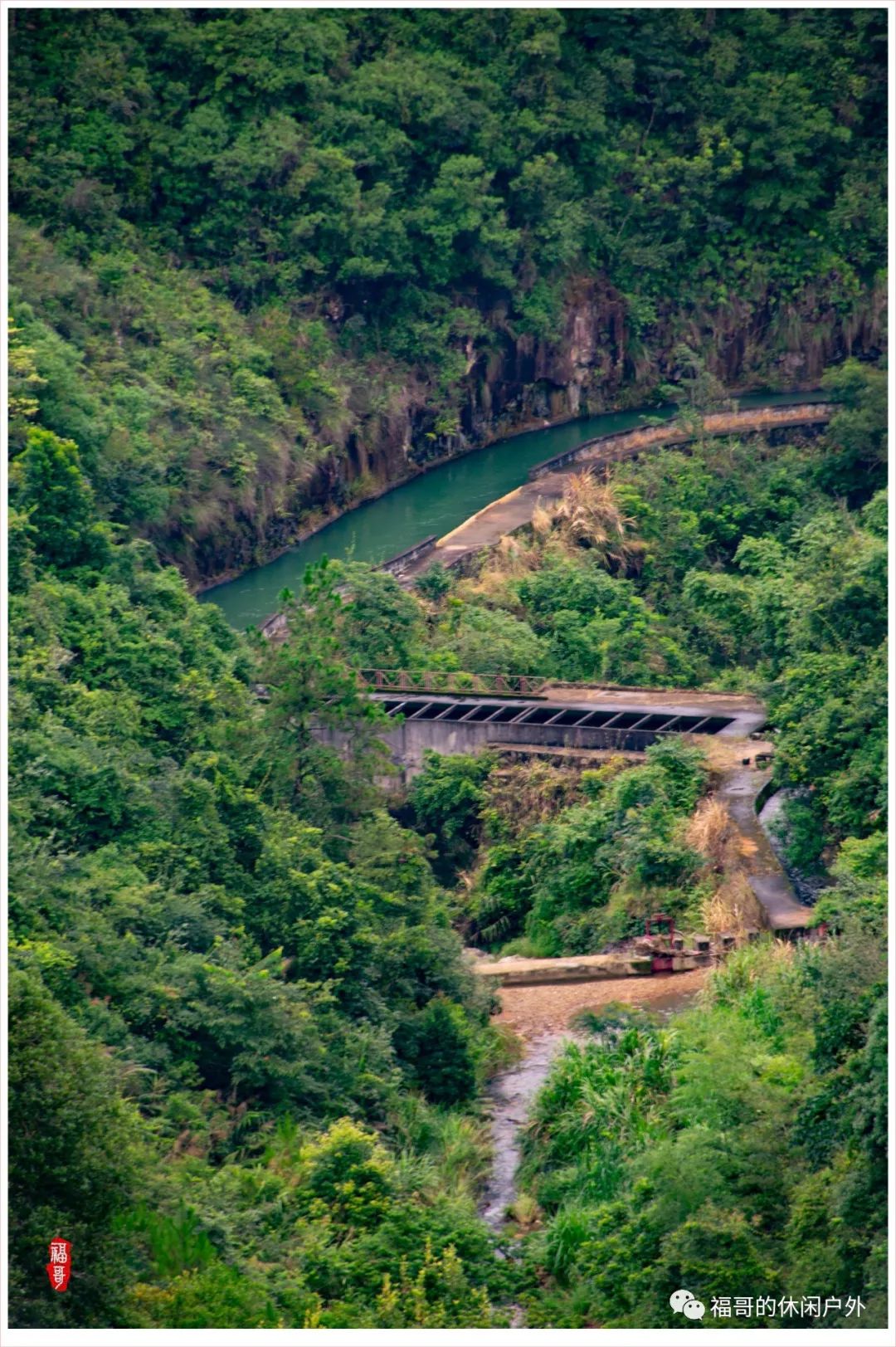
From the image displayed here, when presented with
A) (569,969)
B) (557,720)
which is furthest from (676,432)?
(569,969)

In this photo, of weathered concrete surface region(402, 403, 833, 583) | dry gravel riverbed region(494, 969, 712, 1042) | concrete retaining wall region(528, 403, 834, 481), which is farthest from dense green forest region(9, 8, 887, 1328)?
concrete retaining wall region(528, 403, 834, 481)

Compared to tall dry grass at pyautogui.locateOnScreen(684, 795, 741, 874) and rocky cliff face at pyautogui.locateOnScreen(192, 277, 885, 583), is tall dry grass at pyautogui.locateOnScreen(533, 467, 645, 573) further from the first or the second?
tall dry grass at pyautogui.locateOnScreen(684, 795, 741, 874)

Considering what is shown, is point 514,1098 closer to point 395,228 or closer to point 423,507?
point 423,507

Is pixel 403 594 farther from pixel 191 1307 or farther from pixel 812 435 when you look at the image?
pixel 191 1307

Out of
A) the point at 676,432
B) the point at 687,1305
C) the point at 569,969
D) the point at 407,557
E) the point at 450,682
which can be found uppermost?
the point at 676,432

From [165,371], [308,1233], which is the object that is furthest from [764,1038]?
[165,371]

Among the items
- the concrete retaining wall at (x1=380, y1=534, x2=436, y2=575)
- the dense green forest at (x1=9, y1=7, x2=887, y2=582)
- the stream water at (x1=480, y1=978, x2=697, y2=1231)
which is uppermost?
the dense green forest at (x1=9, y1=7, x2=887, y2=582)
